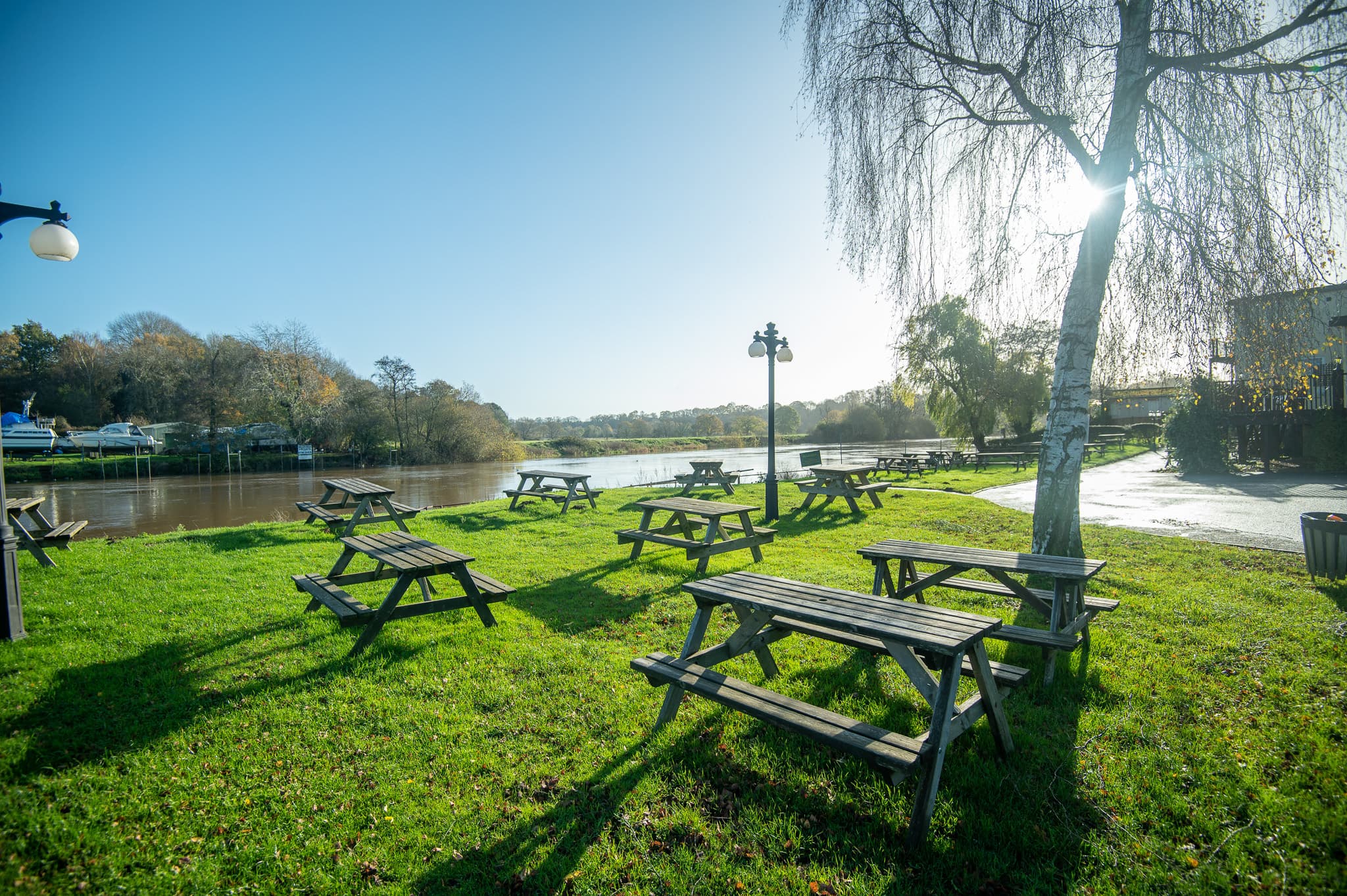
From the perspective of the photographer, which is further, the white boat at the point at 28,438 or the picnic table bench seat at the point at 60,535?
the white boat at the point at 28,438

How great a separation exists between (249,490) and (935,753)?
2777 centimetres

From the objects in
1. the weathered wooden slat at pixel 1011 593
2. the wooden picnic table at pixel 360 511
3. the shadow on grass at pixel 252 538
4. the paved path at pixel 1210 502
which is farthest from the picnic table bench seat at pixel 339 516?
the paved path at pixel 1210 502

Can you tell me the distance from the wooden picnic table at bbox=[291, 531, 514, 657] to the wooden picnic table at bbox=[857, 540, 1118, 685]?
337 cm

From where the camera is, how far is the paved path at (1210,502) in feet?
28.9

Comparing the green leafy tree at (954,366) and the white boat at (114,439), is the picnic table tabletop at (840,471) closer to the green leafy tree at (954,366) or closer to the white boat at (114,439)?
the green leafy tree at (954,366)

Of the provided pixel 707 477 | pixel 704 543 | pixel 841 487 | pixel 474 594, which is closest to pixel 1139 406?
pixel 841 487

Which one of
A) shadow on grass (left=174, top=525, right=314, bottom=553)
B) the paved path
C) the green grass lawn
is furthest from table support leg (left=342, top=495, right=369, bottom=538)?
the paved path

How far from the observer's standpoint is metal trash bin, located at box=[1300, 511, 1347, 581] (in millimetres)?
5688

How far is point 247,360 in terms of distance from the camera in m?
43.0

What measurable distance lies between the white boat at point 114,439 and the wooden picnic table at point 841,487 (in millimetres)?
42091

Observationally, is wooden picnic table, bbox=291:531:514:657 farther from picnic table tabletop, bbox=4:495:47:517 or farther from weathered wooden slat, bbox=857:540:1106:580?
picnic table tabletop, bbox=4:495:47:517

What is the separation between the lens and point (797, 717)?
267 cm

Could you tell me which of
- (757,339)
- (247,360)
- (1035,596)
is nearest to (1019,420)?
(757,339)

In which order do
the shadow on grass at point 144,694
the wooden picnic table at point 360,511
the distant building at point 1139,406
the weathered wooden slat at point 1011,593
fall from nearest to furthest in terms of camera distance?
the shadow on grass at point 144,694 < the weathered wooden slat at point 1011,593 < the distant building at point 1139,406 < the wooden picnic table at point 360,511
